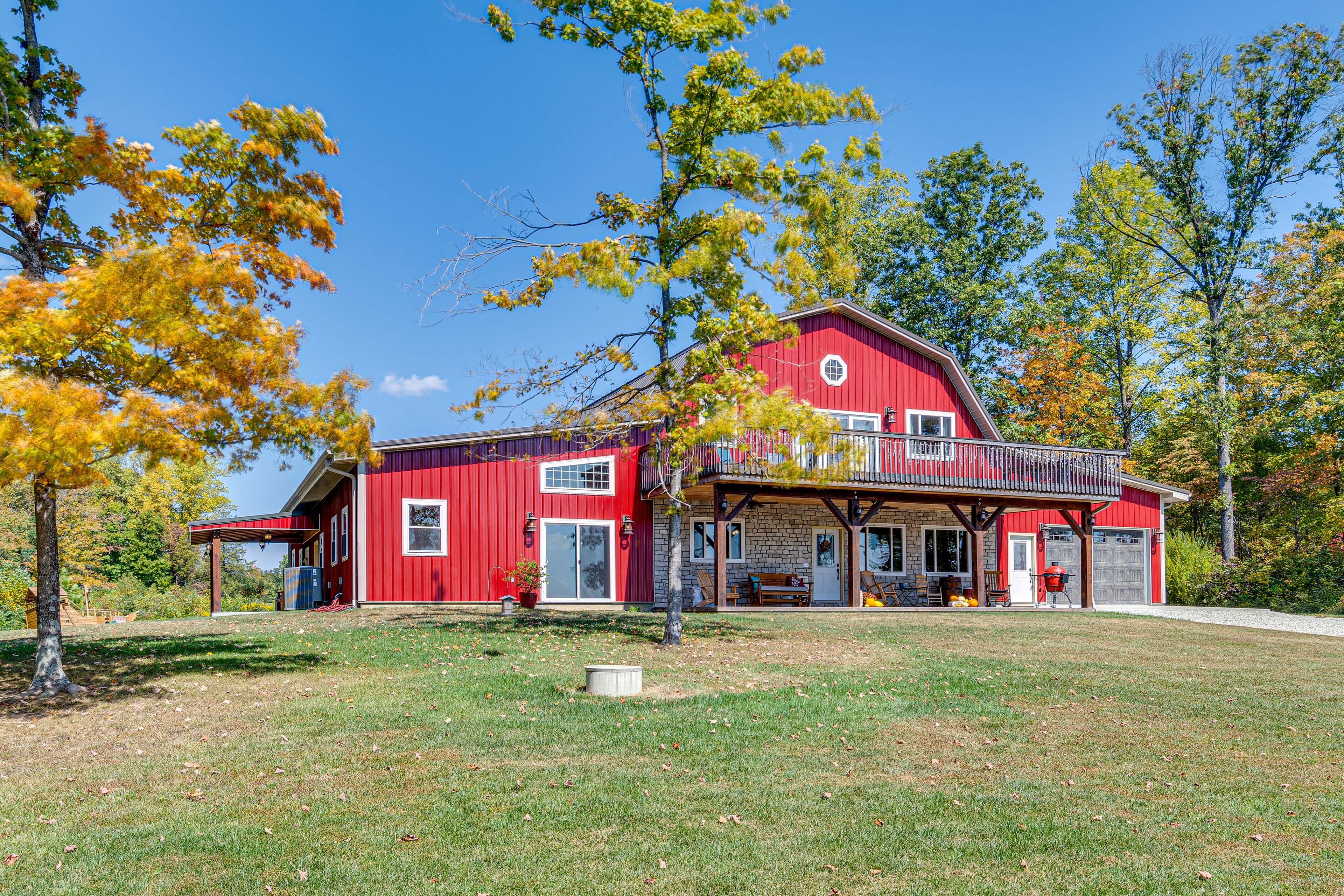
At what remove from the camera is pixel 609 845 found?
4781mm

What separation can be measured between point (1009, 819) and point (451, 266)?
9843 millimetres

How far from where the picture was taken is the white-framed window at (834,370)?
2153 cm

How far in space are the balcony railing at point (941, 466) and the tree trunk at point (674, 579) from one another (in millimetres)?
3528

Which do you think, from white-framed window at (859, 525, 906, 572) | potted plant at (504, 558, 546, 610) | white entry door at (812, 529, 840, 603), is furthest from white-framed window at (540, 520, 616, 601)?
white-framed window at (859, 525, 906, 572)

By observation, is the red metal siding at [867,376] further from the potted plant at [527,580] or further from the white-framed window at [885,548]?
the potted plant at [527,580]

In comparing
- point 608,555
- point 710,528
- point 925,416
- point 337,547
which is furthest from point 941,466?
point 337,547

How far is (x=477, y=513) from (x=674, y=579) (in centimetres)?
748

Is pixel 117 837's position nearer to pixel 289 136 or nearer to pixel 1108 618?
pixel 289 136

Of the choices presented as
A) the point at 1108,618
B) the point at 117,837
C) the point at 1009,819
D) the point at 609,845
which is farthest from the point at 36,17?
the point at 1108,618

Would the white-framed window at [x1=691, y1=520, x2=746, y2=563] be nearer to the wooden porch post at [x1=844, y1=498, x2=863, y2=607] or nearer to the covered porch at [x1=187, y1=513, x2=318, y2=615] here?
the wooden porch post at [x1=844, y1=498, x2=863, y2=607]

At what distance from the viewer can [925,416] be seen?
74.4 feet

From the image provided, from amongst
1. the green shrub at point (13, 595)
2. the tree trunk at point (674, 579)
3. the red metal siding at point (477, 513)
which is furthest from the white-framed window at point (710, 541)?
the green shrub at point (13, 595)

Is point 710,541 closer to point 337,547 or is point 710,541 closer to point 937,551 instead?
point 937,551

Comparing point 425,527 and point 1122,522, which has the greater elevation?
point 425,527
